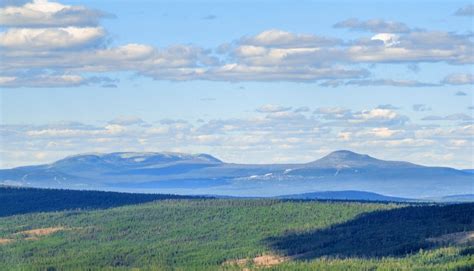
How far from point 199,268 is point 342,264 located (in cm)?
2053

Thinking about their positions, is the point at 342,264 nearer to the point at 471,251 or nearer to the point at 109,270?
the point at 471,251

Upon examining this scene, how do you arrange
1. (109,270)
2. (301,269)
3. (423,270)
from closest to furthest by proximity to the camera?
(423,270), (301,269), (109,270)

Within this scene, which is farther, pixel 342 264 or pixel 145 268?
pixel 145 268

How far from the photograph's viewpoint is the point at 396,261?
614 ft

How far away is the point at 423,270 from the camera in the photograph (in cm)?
16600

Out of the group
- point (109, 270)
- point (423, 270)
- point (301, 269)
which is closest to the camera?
point (423, 270)

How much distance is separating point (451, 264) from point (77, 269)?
50679 millimetres

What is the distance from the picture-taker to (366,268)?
174 meters

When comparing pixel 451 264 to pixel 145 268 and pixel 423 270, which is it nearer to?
pixel 423 270

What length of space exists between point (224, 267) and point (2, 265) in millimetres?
29849

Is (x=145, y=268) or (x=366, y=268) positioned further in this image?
(x=145, y=268)

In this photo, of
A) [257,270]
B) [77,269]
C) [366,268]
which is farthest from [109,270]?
[366,268]

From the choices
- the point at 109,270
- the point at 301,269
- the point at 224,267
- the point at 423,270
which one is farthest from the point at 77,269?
the point at 423,270

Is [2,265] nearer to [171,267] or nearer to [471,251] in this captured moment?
[171,267]
